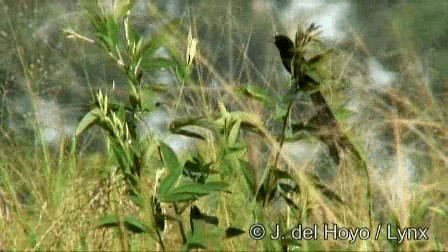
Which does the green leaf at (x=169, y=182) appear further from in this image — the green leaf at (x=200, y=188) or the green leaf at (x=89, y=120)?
the green leaf at (x=89, y=120)

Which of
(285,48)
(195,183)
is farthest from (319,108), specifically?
(195,183)

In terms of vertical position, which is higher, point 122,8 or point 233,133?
point 122,8

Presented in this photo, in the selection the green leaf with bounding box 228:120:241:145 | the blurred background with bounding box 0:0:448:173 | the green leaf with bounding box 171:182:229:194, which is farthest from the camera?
the blurred background with bounding box 0:0:448:173

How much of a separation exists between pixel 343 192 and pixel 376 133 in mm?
355

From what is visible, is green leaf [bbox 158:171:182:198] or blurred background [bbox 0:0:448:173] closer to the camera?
green leaf [bbox 158:171:182:198]

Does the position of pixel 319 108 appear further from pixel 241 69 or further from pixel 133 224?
pixel 241 69

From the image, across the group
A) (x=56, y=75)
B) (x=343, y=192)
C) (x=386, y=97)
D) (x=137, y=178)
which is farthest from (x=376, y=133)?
(x=56, y=75)

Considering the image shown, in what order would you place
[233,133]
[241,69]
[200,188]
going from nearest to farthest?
[200,188]
[233,133]
[241,69]

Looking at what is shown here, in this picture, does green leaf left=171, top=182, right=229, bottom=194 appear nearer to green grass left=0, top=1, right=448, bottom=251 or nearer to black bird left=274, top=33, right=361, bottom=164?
green grass left=0, top=1, right=448, bottom=251

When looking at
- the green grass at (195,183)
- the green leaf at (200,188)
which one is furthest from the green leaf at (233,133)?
the green leaf at (200,188)

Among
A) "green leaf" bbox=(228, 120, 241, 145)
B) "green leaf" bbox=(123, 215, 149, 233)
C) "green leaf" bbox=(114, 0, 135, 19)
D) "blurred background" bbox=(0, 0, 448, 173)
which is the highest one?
"blurred background" bbox=(0, 0, 448, 173)

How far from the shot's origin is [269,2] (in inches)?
196

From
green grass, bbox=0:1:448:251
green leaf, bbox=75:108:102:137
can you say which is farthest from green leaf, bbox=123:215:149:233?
green leaf, bbox=75:108:102:137

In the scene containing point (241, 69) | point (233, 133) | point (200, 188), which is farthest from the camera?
point (241, 69)
